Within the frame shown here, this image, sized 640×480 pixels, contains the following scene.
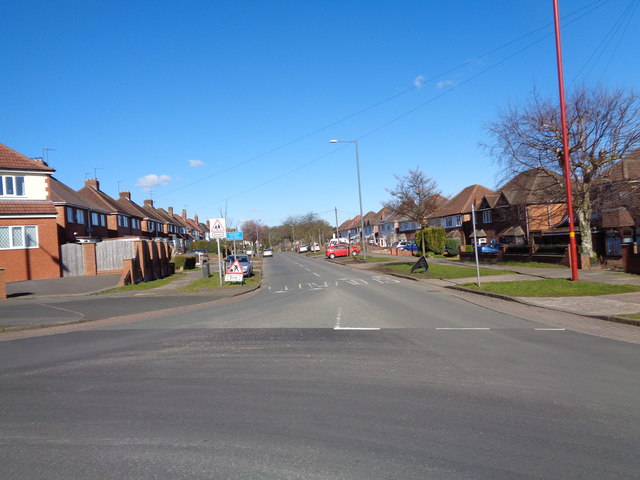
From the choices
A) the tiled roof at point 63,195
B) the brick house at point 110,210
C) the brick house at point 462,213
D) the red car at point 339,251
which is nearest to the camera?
the tiled roof at point 63,195

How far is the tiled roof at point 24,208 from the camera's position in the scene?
28719 millimetres

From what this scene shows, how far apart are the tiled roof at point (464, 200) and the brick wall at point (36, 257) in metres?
49.4

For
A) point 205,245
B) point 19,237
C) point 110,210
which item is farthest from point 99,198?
point 205,245

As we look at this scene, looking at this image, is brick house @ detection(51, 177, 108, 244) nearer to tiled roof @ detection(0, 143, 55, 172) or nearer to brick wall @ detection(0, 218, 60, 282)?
brick wall @ detection(0, 218, 60, 282)

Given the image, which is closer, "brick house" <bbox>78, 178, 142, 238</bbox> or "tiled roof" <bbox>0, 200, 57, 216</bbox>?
"tiled roof" <bbox>0, 200, 57, 216</bbox>

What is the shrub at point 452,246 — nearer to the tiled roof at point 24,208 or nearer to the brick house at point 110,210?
the brick house at point 110,210

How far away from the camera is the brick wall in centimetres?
2827

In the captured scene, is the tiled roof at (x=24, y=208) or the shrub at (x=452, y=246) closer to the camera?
the tiled roof at (x=24, y=208)

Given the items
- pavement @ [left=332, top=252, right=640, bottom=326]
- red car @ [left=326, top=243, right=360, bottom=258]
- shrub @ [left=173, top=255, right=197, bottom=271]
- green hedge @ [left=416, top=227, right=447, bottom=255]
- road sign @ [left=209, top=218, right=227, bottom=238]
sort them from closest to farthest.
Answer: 1. pavement @ [left=332, top=252, right=640, bottom=326]
2. road sign @ [left=209, top=218, right=227, bottom=238]
3. shrub @ [left=173, top=255, right=197, bottom=271]
4. green hedge @ [left=416, top=227, right=447, bottom=255]
5. red car @ [left=326, top=243, right=360, bottom=258]

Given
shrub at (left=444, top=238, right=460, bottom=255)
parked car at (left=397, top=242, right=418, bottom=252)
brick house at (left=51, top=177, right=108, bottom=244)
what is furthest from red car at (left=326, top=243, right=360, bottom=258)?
brick house at (left=51, top=177, right=108, bottom=244)

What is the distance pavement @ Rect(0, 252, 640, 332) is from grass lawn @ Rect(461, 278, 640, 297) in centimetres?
66

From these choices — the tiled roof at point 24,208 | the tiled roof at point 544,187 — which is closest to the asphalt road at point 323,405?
the tiled roof at point 544,187

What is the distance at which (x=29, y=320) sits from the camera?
13508 mm

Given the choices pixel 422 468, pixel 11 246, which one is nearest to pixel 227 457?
pixel 422 468
